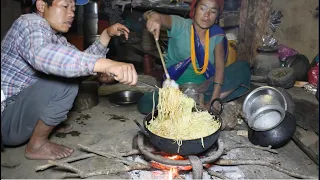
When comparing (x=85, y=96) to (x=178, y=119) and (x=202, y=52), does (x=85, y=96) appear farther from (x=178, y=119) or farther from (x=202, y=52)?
(x=178, y=119)

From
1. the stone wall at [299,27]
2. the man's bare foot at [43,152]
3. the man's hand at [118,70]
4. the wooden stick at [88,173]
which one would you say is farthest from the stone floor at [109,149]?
the stone wall at [299,27]

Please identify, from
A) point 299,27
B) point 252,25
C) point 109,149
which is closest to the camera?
point 109,149

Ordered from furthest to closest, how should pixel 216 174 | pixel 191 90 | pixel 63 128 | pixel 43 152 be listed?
1. pixel 191 90
2. pixel 63 128
3. pixel 43 152
4. pixel 216 174

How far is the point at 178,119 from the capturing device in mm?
3391

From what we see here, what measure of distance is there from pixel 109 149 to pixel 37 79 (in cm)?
136

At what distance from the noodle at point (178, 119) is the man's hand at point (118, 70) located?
886 millimetres

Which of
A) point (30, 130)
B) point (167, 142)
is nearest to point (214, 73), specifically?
point (167, 142)

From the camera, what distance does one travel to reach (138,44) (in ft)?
27.8

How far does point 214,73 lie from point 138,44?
3.80m

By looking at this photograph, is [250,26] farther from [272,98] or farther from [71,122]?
[71,122]

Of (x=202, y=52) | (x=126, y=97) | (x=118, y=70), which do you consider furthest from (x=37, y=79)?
(x=202, y=52)

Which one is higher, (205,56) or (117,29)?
(117,29)

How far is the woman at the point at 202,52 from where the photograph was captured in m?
4.80

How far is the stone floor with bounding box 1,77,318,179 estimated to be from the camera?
11.5 ft
